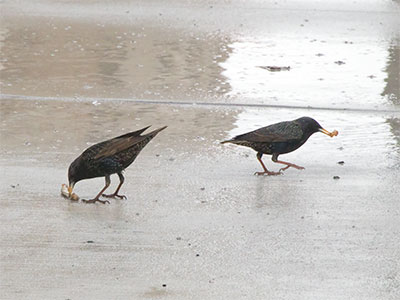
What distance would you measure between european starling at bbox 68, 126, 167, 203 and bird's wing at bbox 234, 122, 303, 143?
0.92 m

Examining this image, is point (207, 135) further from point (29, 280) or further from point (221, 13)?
point (221, 13)

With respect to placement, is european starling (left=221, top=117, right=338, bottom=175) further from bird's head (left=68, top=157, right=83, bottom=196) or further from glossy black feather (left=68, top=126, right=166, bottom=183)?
bird's head (left=68, top=157, right=83, bottom=196)

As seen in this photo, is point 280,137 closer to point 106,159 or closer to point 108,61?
point 106,159

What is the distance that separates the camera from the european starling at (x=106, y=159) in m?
5.75

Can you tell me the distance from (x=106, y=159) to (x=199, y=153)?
47.7 inches

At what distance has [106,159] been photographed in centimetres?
575

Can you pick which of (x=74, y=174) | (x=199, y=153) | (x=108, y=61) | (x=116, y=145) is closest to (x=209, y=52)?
(x=108, y=61)

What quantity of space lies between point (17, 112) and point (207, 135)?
5.53 ft

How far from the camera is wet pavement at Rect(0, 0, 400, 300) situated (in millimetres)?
4609

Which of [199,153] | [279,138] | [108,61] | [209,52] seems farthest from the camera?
[209,52]

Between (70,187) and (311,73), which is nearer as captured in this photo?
(70,187)

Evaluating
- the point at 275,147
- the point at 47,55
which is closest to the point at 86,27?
the point at 47,55

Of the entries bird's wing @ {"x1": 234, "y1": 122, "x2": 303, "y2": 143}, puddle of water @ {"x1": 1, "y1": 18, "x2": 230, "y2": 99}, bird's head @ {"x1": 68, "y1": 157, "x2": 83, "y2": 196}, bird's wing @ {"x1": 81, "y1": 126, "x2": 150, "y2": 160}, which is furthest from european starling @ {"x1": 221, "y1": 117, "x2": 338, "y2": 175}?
puddle of water @ {"x1": 1, "y1": 18, "x2": 230, "y2": 99}

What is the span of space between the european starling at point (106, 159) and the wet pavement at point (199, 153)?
0.18 m
